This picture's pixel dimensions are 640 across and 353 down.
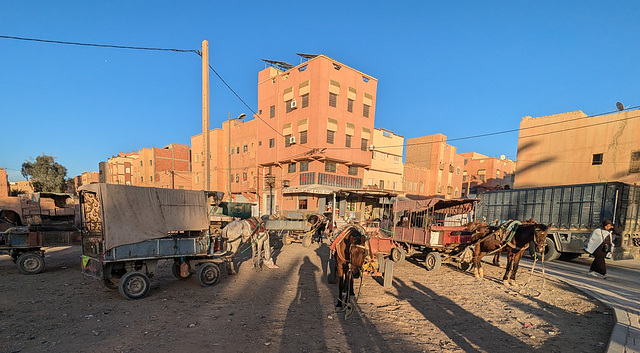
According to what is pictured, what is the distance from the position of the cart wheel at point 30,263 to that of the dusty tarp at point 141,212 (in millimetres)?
3982

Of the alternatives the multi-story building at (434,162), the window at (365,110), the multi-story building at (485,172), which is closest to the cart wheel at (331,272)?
the window at (365,110)

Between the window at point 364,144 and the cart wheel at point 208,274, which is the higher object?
the window at point 364,144

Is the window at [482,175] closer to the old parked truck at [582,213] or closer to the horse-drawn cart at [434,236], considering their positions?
the old parked truck at [582,213]

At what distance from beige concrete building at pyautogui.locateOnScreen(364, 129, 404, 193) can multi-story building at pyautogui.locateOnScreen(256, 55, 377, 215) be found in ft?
4.18

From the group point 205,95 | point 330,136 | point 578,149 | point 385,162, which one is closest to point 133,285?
point 205,95

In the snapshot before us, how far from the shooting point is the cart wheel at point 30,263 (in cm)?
754

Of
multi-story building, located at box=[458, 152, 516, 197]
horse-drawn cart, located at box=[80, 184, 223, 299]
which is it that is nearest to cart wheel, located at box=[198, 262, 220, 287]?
horse-drawn cart, located at box=[80, 184, 223, 299]

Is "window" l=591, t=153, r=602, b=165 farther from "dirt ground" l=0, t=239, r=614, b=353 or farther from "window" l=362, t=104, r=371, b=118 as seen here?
"window" l=362, t=104, r=371, b=118

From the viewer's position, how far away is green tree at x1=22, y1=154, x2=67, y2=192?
3006 cm

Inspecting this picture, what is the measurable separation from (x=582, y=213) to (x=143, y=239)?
15987 mm

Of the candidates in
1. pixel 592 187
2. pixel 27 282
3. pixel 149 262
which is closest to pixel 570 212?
pixel 592 187

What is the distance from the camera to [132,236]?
5.64 m

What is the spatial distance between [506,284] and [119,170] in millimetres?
58867

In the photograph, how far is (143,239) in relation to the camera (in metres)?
5.77
